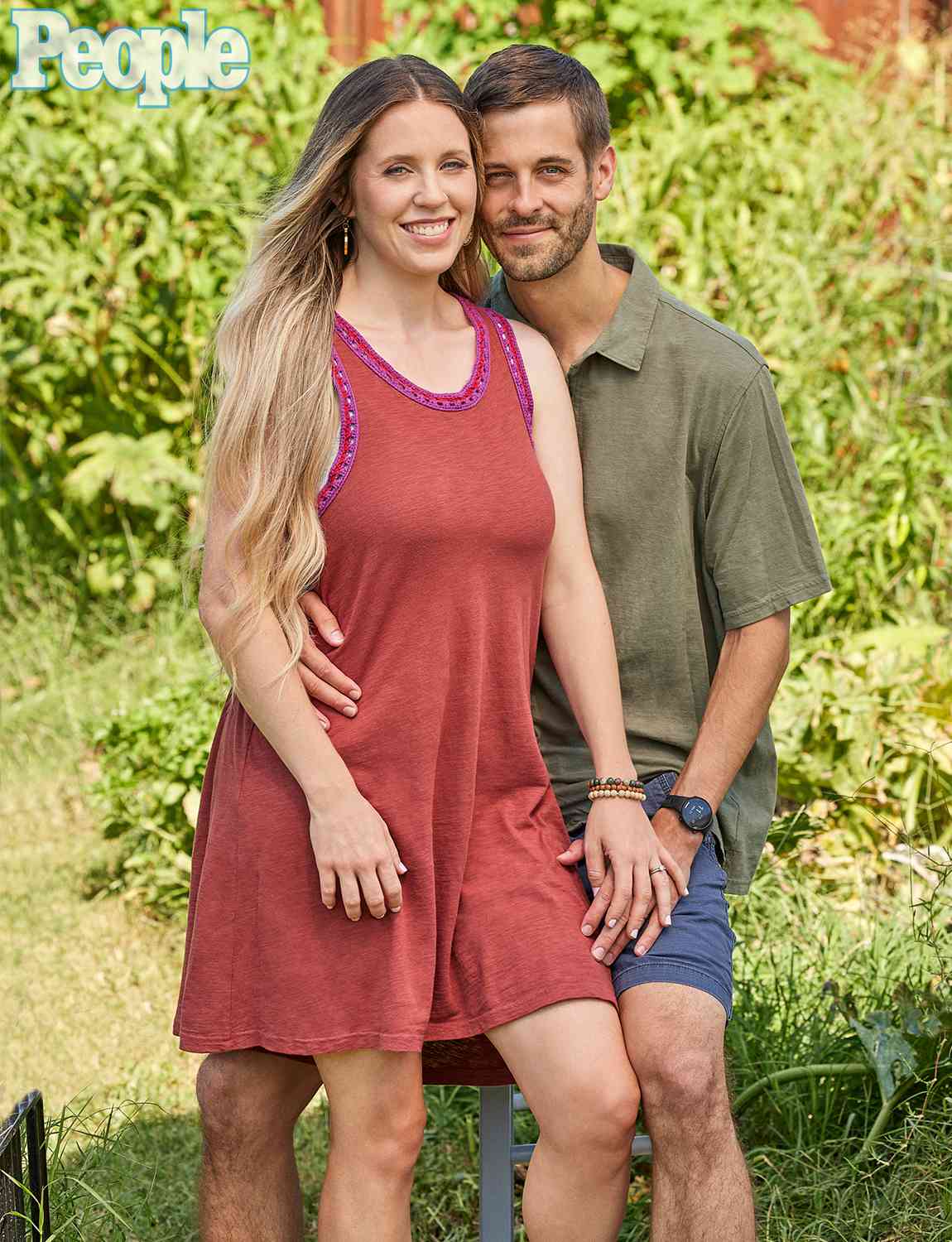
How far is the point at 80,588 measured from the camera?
18.7ft

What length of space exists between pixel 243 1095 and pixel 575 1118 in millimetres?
535

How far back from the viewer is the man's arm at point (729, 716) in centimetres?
246

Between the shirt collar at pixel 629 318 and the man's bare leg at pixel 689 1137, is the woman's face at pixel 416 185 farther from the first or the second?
the man's bare leg at pixel 689 1137

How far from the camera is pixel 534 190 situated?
252 centimetres

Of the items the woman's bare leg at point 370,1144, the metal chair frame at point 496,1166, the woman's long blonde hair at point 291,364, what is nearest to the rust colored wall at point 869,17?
the woman's long blonde hair at point 291,364

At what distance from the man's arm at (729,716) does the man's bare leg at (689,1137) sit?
1.15 feet

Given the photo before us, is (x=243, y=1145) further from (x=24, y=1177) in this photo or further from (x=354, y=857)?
(x=354, y=857)

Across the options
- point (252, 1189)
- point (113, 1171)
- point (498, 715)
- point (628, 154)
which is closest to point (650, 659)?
point (498, 715)

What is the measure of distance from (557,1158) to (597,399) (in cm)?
123

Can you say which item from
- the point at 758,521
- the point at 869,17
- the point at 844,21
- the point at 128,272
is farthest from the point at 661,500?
the point at 844,21

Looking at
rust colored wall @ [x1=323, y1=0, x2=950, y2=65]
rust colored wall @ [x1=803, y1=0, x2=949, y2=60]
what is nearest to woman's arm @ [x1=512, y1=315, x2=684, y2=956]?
rust colored wall @ [x1=323, y1=0, x2=950, y2=65]

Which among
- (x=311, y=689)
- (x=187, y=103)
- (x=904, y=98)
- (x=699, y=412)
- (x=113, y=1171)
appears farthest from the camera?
(x=904, y=98)

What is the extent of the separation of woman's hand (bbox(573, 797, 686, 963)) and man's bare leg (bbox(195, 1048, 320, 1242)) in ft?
1.73

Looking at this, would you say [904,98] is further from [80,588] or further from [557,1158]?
[557,1158]
